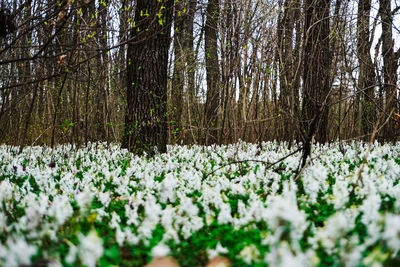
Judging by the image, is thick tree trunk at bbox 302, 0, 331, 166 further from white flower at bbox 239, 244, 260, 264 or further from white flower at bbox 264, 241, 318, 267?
white flower at bbox 264, 241, 318, 267

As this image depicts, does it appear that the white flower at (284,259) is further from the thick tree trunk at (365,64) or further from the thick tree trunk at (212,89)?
the thick tree trunk at (365,64)

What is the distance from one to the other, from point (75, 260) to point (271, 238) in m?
0.98

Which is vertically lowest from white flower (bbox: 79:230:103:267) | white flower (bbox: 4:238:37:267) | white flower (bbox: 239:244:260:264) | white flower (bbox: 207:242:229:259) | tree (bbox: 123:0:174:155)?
white flower (bbox: 207:242:229:259)

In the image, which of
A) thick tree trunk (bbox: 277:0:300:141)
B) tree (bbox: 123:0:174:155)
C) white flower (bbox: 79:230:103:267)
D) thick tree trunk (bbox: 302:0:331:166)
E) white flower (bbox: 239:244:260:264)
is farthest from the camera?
tree (bbox: 123:0:174:155)

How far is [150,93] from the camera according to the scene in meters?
6.26

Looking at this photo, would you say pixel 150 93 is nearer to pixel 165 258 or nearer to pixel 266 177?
pixel 266 177

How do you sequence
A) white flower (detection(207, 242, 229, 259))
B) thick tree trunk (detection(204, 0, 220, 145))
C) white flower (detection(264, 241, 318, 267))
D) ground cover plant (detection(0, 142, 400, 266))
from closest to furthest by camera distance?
white flower (detection(264, 241, 318, 267)) < ground cover plant (detection(0, 142, 400, 266)) < white flower (detection(207, 242, 229, 259)) < thick tree trunk (detection(204, 0, 220, 145))

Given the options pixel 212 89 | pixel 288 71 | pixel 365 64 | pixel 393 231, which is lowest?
pixel 393 231

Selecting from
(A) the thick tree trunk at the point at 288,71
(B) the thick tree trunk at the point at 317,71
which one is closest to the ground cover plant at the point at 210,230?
(A) the thick tree trunk at the point at 288,71

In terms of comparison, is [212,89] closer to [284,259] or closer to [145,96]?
[145,96]

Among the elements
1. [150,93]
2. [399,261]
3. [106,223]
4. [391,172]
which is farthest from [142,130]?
[399,261]

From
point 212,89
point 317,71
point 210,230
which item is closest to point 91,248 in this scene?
point 210,230

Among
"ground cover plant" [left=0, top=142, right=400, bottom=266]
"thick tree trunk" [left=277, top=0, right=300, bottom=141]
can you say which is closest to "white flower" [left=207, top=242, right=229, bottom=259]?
"ground cover plant" [left=0, top=142, right=400, bottom=266]

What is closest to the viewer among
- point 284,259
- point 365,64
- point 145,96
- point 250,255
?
point 284,259
